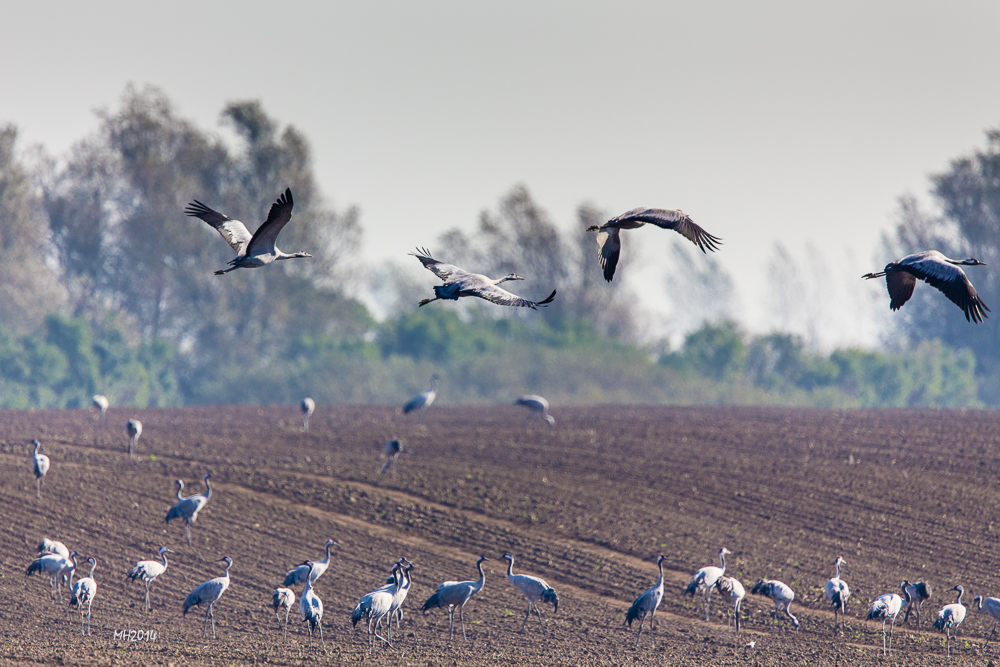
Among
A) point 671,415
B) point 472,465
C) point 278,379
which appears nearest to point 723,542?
point 472,465

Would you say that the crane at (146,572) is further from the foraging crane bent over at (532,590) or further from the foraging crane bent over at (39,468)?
the foraging crane bent over at (39,468)

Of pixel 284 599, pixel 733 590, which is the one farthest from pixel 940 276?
pixel 284 599

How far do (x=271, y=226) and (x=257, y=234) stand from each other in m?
0.21

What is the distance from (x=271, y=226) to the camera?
1197cm

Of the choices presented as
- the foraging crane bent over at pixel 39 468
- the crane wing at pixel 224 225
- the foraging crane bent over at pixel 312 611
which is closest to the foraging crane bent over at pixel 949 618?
the foraging crane bent over at pixel 312 611

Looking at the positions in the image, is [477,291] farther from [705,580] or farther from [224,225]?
[705,580]

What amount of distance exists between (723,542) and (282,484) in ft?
33.9

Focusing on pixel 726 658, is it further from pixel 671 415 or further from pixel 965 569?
pixel 671 415

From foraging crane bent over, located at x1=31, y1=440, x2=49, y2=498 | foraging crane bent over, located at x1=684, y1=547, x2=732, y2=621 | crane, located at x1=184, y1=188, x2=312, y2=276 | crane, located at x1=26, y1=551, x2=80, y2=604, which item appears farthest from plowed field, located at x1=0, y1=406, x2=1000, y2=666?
crane, located at x1=184, y1=188, x2=312, y2=276

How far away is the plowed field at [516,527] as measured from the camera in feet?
51.9

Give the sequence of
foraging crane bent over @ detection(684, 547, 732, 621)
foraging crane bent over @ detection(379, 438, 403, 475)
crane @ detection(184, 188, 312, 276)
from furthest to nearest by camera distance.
Result: foraging crane bent over @ detection(379, 438, 403, 475), foraging crane bent over @ detection(684, 547, 732, 621), crane @ detection(184, 188, 312, 276)

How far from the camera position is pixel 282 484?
82.1 feet

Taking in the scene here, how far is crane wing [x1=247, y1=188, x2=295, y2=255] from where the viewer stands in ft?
37.7

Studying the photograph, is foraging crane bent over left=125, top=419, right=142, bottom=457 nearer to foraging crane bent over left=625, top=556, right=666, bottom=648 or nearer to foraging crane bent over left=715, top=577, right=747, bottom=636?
foraging crane bent over left=625, top=556, right=666, bottom=648
